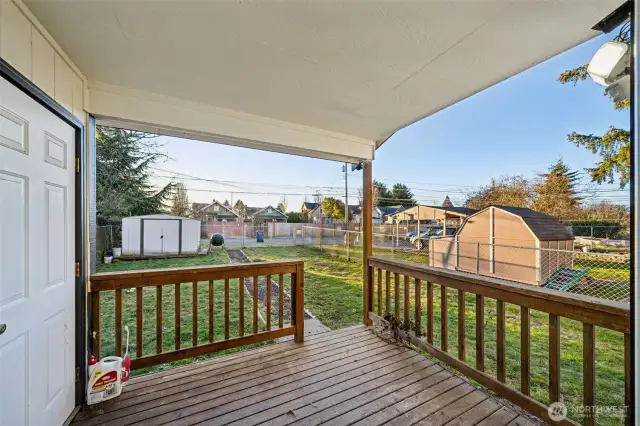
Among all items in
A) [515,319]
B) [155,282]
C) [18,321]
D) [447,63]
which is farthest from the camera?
[515,319]

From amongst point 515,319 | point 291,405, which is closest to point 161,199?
point 291,405

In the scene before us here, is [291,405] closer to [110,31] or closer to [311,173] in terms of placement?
[110,31]

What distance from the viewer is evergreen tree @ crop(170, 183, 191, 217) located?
3156 mm

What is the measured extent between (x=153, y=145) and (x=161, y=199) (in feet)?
2.33

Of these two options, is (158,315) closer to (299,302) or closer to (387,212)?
(299,302)

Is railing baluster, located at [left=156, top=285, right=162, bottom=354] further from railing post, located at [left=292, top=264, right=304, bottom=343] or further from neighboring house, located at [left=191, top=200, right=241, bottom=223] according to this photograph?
railing post, located at [left=292, top=264, right=304, bottom=343]

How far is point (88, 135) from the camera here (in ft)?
6.56

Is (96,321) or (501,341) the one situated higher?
(96,321)

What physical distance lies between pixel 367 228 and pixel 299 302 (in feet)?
4.13

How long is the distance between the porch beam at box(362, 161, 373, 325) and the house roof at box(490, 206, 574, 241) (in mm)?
1533

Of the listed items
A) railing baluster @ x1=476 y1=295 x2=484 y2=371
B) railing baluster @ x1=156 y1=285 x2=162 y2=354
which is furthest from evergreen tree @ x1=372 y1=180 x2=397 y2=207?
railing baluster @ x1=156 y1=285 x2=162 y2=354

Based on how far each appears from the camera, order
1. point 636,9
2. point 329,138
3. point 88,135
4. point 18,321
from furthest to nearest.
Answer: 1. point 329,138
2. point 88,135
3. point 18,321
4. point 636,9

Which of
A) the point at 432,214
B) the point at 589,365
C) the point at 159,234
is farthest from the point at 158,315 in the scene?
the point at 589,365

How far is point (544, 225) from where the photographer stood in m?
2.10
